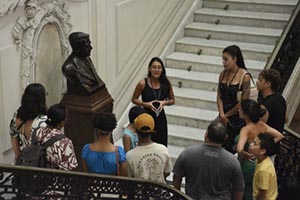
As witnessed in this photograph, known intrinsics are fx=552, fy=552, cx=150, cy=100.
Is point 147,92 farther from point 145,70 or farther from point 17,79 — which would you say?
point 145,70

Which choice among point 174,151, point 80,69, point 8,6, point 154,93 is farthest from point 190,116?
point 8,6

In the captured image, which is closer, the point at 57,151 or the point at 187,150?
the point at 57,151

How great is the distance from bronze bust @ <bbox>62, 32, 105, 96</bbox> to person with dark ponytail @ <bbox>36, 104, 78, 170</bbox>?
1723 millimetres

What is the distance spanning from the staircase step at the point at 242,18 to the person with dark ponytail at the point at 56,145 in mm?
5246

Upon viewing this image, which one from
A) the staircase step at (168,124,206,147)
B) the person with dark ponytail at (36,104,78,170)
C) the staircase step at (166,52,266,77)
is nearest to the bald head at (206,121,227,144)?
the person with dark ponytail at (36,104,78,170)

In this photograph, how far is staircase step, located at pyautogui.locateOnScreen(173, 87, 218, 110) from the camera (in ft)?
25.9

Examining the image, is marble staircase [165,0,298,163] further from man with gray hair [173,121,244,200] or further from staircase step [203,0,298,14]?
man with gray hair [173,121,244,200]

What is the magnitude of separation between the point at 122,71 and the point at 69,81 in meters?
1.83

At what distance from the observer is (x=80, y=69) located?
6.05 metres

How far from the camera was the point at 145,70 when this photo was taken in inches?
331

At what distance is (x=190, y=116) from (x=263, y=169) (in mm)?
3228

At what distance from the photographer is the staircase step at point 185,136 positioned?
7.46 meters

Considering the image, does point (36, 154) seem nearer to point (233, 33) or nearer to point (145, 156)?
point (145, 156)

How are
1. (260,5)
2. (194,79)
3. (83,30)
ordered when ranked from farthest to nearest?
(260,5), (194,79), (83,30)
